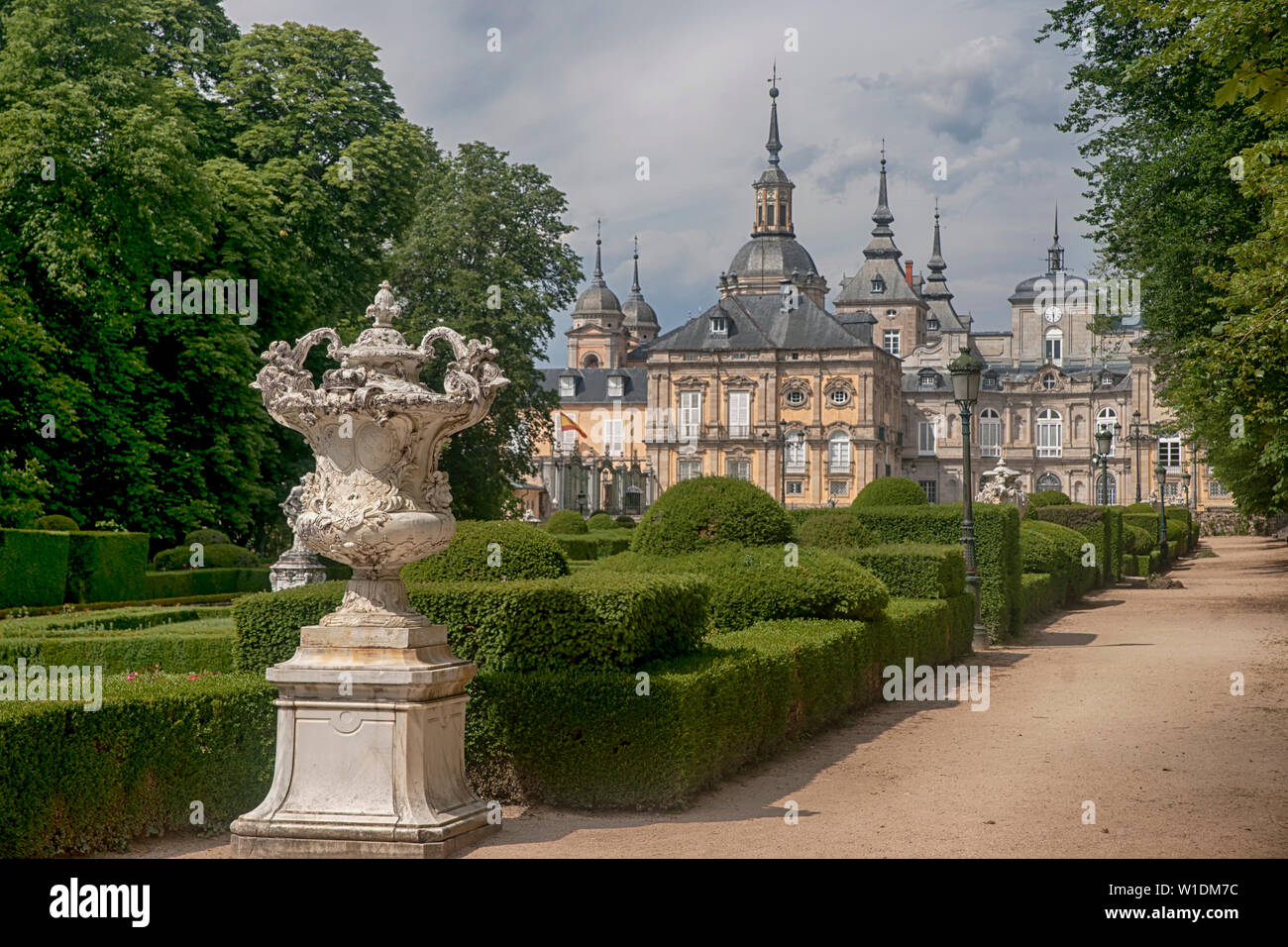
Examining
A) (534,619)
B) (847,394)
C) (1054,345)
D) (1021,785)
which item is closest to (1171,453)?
(1054,345)

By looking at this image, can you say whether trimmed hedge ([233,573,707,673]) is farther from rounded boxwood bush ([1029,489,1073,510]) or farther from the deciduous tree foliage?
rounded boxwood bush ([1029,489,1073,510])

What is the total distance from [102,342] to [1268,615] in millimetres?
18320

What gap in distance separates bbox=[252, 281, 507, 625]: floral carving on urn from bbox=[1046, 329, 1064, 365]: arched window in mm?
92602

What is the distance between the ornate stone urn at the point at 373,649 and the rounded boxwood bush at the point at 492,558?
7.42 ft

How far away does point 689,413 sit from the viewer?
8550 cm

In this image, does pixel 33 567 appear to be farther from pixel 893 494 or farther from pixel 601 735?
pixel 601 735

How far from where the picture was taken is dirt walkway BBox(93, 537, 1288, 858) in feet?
22.4

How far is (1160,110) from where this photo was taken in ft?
69.2

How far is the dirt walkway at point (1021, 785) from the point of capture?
6828mm

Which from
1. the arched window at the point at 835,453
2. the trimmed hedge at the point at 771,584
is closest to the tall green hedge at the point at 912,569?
the trimmed hedge at the point at 771,584

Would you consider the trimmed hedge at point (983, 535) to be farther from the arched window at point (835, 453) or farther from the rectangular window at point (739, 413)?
Answer: the rectangular window at point (739, 413)
